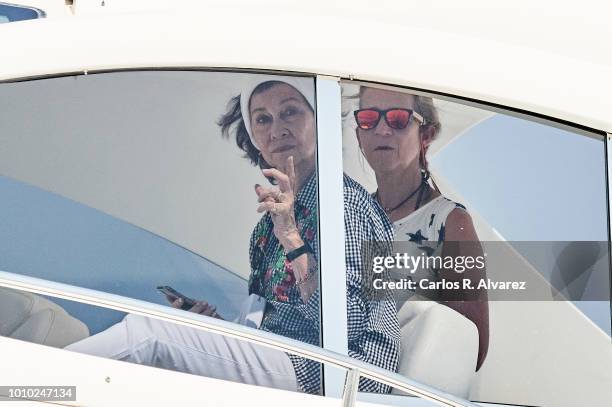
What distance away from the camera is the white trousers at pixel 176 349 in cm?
590

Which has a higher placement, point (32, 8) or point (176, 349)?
point (32, 8)

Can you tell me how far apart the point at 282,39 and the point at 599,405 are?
278 cm

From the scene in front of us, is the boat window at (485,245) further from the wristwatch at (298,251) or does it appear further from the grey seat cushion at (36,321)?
the grey seat cushion at (36,321)

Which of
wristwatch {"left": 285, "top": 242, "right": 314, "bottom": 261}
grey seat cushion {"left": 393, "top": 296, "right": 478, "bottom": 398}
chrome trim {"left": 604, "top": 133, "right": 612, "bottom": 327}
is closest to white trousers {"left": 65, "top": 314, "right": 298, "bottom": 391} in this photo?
wristwatch {"left": 285, "top": 242, "right": 314, "bottom": 261}

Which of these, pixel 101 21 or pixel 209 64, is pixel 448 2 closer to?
pixel 209 64

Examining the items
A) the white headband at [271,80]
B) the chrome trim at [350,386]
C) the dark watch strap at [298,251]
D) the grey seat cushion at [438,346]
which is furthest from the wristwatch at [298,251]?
the chrome trim at [350,386]

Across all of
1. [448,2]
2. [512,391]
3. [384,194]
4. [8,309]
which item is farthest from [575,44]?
[8,309]

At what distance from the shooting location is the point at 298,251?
620cm

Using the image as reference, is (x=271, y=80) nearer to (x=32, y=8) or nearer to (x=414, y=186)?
(x=414, y=186)

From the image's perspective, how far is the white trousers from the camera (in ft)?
19.4

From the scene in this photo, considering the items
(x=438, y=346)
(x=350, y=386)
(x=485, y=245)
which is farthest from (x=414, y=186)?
(x=350, y=386)

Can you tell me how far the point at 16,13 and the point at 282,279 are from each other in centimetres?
332

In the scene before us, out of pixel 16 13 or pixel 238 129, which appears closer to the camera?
pixel 238 129

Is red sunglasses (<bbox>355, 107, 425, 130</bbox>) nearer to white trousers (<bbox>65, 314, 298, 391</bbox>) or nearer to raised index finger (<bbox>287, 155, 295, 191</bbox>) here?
raised index finger (<bbox>287, 155, 295, 191</bbox>)
